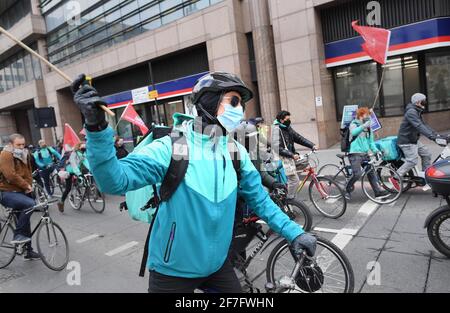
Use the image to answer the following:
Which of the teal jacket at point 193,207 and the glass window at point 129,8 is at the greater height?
the glass window at point 129,8

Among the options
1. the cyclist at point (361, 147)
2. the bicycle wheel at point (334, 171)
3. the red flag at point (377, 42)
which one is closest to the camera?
the cyclist at point (361, 147)

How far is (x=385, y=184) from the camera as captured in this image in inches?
256

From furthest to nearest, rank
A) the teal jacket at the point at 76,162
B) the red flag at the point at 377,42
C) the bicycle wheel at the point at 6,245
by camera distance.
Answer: the red flag at the point at 377,42
the teal jacket at the point at 76,162
the bicycle wheel at the point at 6,245

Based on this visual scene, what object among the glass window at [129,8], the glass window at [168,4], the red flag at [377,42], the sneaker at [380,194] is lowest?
the sneaker at [380,194]

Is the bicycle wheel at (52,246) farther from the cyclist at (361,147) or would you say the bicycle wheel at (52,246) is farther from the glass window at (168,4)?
the glass window at (168,4)

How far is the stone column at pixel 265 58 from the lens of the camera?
535 inches

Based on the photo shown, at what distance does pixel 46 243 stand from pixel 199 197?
3.79 metres

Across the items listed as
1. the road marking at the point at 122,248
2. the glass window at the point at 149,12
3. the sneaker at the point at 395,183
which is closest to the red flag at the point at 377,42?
the sneaker at the point at 395,183

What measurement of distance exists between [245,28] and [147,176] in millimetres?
14044

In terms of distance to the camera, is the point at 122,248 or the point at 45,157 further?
the point at 45,157

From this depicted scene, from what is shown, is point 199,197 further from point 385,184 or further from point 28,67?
point 28,67

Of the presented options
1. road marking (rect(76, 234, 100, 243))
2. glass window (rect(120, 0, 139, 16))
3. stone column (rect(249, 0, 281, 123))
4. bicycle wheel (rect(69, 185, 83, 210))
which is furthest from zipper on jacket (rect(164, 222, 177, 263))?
glass window (rect(120, 0, 139, 16))

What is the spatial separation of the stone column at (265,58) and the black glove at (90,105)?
41.7 feet

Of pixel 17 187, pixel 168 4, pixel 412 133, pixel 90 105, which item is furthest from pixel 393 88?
pixel 90 105
